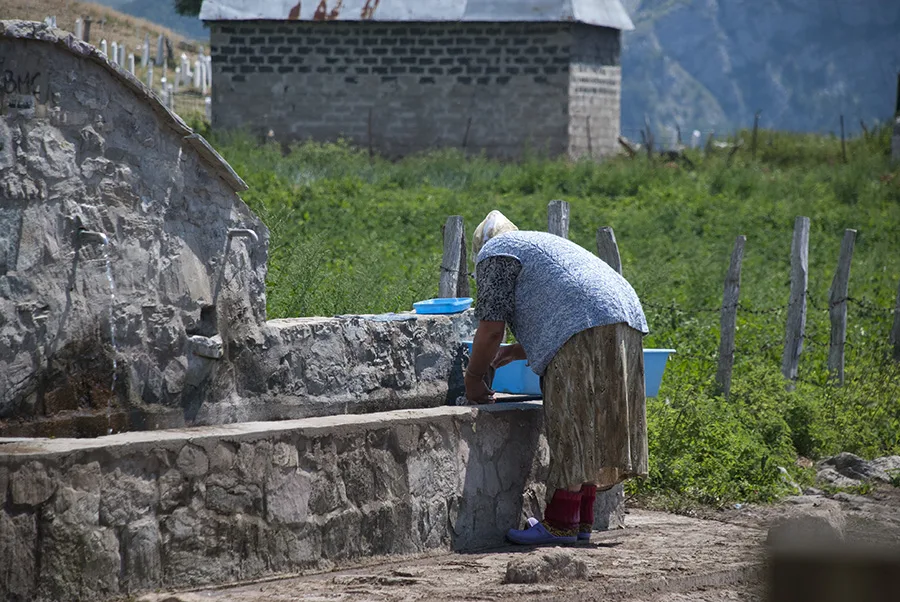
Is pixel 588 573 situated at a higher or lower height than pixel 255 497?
lower

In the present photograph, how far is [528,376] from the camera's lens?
6.54m

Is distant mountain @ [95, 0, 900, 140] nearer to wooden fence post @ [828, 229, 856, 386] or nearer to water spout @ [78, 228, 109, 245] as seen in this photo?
wooden fence post @ [828, 229, 856, 386]

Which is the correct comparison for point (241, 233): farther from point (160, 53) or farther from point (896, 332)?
point (160, 53)

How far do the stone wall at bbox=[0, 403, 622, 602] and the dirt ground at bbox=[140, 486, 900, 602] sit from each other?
0.13 meters

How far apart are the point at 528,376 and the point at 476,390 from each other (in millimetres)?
621

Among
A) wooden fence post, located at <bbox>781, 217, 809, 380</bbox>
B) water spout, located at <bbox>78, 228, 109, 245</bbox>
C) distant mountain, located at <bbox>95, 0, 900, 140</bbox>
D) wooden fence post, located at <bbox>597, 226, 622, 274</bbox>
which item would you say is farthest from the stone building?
distant mountain, located at <bbox>95, 0, 900, 140</bbox>

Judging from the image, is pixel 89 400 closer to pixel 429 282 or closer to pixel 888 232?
pixel 429 282

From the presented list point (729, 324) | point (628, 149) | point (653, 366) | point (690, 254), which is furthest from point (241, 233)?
point (628, 149)

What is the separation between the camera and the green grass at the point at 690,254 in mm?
7781

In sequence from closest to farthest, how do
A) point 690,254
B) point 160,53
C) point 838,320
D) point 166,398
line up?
point 166,398
point 838,320
point 690,254
point 160,53

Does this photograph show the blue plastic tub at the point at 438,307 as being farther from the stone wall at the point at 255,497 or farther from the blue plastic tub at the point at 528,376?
the stone wall at the point at 255,497

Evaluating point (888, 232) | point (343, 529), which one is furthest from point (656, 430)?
point (888, 232)

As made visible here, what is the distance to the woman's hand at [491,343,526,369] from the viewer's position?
606 cm

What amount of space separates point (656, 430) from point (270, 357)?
2.87m
